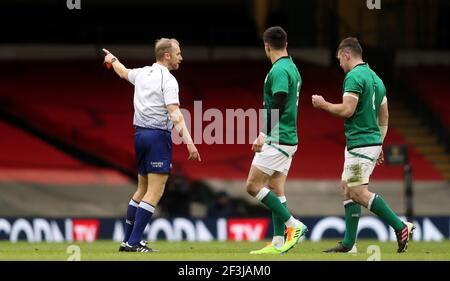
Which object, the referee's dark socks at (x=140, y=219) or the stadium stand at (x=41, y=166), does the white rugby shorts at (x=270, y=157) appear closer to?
the referee's dark socks at (x=140, y=219)

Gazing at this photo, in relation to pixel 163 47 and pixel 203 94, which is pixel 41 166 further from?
pixel 163 47

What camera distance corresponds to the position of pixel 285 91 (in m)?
12.4

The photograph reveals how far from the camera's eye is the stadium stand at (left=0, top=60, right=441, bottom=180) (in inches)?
980

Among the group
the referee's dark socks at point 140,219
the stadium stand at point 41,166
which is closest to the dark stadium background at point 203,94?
the stadium stand at point 41,166

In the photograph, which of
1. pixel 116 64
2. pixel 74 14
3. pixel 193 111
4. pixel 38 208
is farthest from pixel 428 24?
pixel 116 64

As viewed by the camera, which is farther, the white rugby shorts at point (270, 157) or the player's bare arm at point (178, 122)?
the white rugby shorts at point (270, 157)

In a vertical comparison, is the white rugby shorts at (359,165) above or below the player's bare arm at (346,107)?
below

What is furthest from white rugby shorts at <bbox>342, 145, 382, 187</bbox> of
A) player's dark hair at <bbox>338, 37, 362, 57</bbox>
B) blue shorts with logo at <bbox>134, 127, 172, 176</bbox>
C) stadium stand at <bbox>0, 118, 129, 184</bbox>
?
stadium stand at <bbox>0, 118, 129, 184</bbox>

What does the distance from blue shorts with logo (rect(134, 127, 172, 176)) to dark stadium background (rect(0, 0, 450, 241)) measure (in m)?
9.34

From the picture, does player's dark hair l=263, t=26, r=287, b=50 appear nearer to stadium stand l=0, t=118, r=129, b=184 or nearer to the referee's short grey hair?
the referee's short grey hair

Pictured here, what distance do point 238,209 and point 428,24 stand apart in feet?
26.9

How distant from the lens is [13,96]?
26.7m

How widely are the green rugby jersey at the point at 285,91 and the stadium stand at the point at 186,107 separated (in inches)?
435

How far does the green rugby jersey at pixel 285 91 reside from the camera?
12.5 metres
